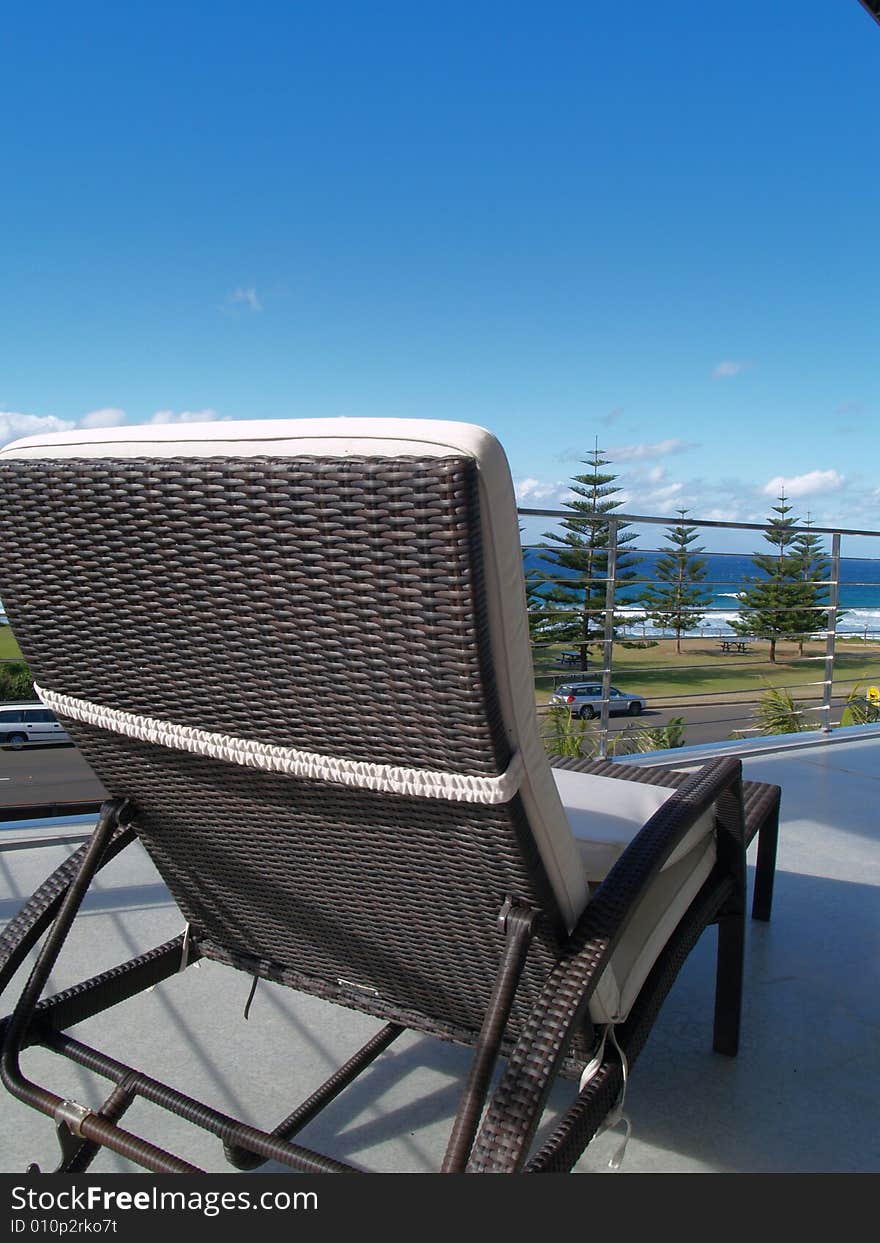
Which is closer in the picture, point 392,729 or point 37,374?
point 392,729

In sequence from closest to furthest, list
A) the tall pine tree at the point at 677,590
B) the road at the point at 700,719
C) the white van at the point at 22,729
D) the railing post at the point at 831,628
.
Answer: the tall pine tree at the point at 677,590, the railing post at the point at 831,628, the white van at the point at 22,729, the road at the point at 700,719

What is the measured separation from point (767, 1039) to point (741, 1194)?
55 cm

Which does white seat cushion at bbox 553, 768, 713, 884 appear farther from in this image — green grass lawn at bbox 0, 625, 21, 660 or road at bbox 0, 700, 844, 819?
road at bbox 0, 700, 844, 819

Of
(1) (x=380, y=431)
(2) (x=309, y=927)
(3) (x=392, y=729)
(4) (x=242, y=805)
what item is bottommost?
(2) (x=309, y=927)

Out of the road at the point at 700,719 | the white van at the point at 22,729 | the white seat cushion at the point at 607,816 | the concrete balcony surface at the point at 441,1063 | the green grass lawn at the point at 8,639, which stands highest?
the green grass lawn at the point at 8,639

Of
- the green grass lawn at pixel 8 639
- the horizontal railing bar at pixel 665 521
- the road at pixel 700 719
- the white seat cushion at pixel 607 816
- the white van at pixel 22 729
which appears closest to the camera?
the green grass lawn at pixel 8 639

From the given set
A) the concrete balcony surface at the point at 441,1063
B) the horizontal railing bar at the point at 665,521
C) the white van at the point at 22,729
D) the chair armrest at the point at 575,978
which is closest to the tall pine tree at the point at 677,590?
the horizontal railing bar at the point at 665,521

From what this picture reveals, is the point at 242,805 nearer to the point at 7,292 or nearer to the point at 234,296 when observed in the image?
the point at 7,292

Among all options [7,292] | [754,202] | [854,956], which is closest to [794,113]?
[754,202]

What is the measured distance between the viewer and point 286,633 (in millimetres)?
850

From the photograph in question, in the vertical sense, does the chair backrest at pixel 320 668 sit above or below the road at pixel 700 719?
above

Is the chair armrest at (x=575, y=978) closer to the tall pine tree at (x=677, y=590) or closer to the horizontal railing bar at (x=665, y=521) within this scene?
the horizontal railing bar at (x=665, y=521)

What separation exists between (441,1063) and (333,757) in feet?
2.83

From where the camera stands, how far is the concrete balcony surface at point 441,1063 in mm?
1292
